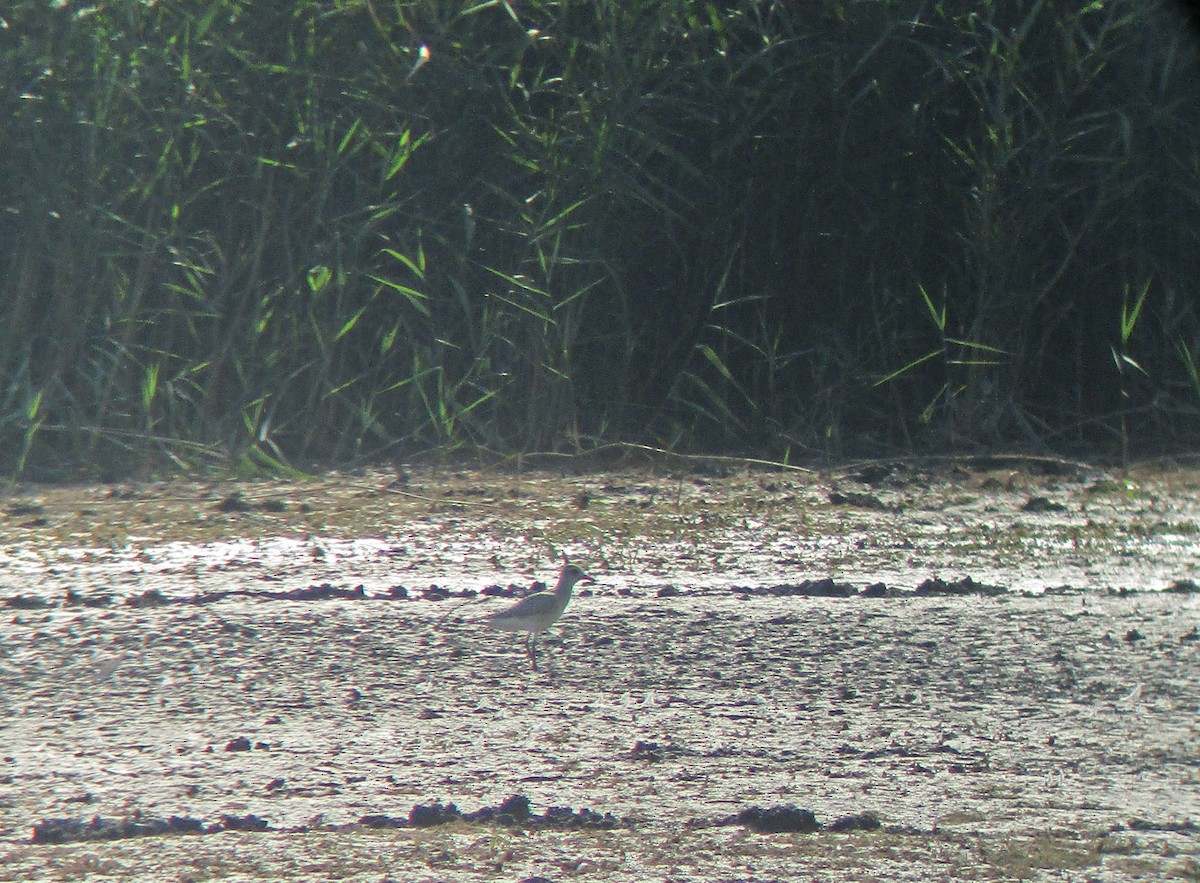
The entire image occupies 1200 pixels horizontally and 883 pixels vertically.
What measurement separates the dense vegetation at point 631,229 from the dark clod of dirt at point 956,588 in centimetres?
196

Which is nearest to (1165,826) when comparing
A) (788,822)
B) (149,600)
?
(788,822)

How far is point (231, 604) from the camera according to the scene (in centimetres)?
443

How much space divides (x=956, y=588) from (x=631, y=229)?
102 inches

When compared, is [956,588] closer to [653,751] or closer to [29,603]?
[653,751]

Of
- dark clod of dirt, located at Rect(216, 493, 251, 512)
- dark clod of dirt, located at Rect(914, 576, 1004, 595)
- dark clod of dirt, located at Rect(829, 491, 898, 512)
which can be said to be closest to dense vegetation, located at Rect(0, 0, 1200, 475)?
dark clod of dirt, located at Rect(829, 491, 898, 512)

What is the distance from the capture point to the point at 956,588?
455cm

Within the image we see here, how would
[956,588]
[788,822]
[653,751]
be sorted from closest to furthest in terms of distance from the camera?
[788,822] → [653,751] → [956,588]

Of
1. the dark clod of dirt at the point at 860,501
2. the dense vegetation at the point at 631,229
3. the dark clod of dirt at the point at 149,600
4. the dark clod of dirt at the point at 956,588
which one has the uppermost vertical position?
the dense vegetation at the point at 631,229

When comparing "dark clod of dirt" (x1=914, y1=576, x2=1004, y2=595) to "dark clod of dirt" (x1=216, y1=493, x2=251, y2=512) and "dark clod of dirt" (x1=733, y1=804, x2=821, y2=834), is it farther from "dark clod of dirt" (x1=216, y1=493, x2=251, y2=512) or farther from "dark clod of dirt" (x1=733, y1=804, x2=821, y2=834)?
"dark clod of dirt" (x1=216, y1=493, x2=251, y2=512)

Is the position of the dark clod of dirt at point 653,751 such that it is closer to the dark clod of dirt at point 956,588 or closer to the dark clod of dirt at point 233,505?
the dark clod of dirt at point 956,588

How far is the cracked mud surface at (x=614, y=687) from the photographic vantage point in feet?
9.80

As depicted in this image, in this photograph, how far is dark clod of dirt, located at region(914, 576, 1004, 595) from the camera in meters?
4.53

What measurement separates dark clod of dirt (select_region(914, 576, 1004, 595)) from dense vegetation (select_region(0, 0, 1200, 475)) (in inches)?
77.1

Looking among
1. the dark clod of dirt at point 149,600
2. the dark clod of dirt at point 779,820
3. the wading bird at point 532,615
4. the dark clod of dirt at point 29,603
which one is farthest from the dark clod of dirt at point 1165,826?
the dark clod of dirt at point 29,603
